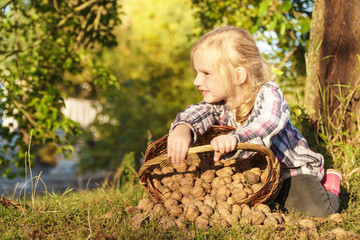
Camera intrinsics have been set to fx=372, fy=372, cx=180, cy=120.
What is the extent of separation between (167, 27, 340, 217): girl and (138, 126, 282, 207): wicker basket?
12cm

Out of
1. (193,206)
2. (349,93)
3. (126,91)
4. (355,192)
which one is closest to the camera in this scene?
(193,206)

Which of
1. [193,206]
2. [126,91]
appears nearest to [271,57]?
[193,206]

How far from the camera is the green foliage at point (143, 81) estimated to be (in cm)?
988

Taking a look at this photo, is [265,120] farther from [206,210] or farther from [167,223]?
[167,223]

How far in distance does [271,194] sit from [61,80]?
3823 millimetres

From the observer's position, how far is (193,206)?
2227 mm

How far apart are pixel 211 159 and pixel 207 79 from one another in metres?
0.61

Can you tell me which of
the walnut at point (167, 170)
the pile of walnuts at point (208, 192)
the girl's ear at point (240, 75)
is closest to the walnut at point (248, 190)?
the pile of walnuts at point (208, 192)

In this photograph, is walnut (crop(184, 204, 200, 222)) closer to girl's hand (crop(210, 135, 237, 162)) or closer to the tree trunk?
girl's hand (crop(210, 135, 237, 162))

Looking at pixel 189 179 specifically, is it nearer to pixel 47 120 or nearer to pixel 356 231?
pixel 356 231

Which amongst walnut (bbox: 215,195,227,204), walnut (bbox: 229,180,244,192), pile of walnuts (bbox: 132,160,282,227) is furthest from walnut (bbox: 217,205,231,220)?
walnut (bbox: 229,180,244,192)

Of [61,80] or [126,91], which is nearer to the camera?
[61,80]

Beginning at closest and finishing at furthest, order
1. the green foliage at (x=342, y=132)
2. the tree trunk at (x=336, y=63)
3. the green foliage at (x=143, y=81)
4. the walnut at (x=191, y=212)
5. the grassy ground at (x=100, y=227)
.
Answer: the grassy ground at (x=100, y=227) → the walnut at (x=191, y=212) → the green foliage at (x=342, y=132) → the tree trunk at (x=336, y=63) → the green foliage at (x=143, y=81)

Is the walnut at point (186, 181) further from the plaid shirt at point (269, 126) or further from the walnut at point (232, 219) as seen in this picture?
the walnut at point (232, 219)
